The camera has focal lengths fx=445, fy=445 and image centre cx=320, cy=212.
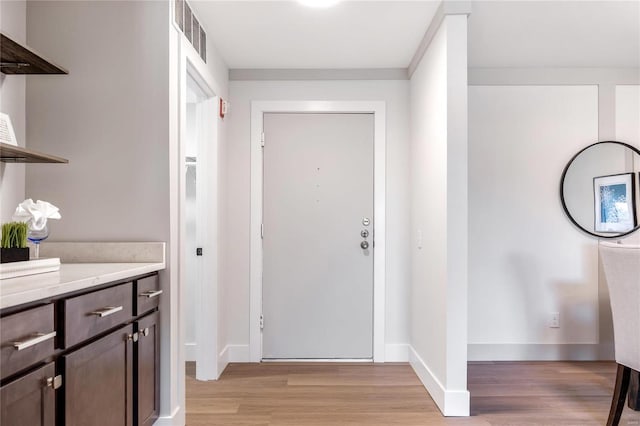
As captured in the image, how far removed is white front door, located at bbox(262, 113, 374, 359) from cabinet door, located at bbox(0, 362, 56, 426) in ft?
7.53

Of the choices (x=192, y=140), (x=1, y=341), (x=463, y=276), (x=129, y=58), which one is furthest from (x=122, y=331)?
(x=192, y=140)

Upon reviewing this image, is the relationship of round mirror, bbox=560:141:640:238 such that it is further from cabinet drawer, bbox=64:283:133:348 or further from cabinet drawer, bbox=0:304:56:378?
cabinet drawer, bbox=0:304:56:378

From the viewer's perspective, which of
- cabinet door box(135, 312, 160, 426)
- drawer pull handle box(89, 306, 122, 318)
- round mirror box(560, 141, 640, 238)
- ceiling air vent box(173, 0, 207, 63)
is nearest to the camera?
drawer pull handle box(89, 306, 122, 318)

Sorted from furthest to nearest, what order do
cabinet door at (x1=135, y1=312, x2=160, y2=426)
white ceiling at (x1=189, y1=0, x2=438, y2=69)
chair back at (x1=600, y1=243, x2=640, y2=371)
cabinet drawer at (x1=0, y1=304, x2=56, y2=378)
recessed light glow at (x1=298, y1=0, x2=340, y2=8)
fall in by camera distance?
white ceiling at (x1=189, y1=0, x2=438, y2=69)
recessed light glow at (x1=298, y1=0, x2=340, y2=8)
chair back at (x1=600, y1=243, x2=640, y2=371)
cabinet door at (x1=135, y1=312, x2=160, y2=426)
cabinet drawer at (x1=0, y1=304, x2=56, y2=378)

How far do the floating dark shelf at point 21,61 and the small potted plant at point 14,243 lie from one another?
2.31 feet

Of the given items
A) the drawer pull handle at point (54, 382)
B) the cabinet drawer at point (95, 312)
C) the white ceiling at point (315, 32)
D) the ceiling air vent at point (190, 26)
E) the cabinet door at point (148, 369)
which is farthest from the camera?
the white ceiling at point (315, 32)

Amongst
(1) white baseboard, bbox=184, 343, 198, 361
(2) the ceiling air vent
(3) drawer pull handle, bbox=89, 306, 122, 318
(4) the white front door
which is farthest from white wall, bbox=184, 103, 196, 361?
(3) drawer pull handle, bbox=89, 306, 122, 318

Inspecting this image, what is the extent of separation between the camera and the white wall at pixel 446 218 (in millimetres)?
2480

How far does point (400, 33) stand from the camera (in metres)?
2.88

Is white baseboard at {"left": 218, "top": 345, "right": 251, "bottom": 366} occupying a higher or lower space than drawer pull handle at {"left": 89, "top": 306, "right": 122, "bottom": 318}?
lower

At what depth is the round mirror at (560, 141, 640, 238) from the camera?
3.47 m

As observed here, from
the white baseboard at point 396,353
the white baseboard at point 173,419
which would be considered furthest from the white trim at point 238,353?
the white baseboard at point 173,419

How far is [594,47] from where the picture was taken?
3162 mm

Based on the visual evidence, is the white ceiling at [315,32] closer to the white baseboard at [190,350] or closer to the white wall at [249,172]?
the white wall at [249,172]
